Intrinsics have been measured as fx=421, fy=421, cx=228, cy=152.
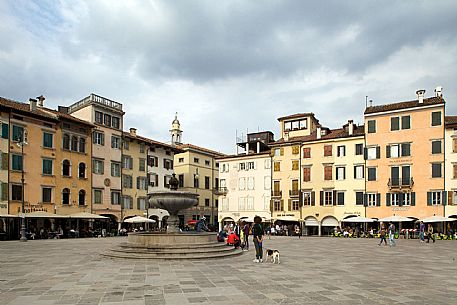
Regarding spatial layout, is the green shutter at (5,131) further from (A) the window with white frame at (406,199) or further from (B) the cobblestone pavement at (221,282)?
(A) the window with white frame at (406,199)

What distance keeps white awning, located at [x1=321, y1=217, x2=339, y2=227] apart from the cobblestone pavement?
3363cm

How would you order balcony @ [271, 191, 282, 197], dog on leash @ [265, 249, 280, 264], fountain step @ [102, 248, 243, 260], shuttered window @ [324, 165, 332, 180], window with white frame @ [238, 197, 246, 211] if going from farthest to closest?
window with white frame @ [238, 197, 246, 211] → balcony @ [271, 191, 282, 197] → shuttered window @ [324, 165, 332, 180] → fountain step @ [102, 248, 243, 260] → dog on leash @ [265, 249, 280, 264]

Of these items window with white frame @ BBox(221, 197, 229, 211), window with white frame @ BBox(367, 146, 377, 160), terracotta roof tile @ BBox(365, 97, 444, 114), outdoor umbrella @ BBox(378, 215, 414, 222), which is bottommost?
outdoor umbrella @ BBox(378, 215, 414, 222)

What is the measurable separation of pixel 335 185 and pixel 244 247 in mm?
29624

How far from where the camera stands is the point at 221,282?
39.4ft

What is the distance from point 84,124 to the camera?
45.6 meters

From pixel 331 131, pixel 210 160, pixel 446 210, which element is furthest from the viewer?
pixel 210 160

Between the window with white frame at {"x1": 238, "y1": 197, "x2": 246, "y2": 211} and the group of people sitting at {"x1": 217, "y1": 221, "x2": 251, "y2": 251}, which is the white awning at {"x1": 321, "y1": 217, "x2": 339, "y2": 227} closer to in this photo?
the window with white frame at {"x1": 238, "y1": 197, "x2": 246, "y2": 211}

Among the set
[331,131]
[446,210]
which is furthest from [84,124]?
[446,210]

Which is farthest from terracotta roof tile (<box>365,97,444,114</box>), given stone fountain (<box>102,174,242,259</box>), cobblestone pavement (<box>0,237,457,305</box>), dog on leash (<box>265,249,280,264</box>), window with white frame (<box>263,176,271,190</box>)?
dog on leash (<box>265,249,280,264</box>)

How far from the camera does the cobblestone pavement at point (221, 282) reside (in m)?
9.88

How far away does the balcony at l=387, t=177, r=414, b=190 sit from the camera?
45.5 m

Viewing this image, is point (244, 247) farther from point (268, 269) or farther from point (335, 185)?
point (335, 185)

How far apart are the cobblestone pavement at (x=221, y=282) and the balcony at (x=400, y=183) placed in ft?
99.1
